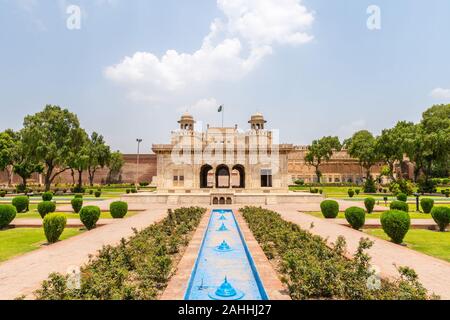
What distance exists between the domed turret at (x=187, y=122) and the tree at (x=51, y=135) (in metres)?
14.7

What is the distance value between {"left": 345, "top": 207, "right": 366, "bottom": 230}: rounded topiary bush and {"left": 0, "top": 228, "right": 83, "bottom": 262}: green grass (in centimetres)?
1220

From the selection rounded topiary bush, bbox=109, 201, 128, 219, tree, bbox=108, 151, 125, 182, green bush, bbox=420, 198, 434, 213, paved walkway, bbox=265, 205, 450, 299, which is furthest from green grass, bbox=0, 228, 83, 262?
tree, bbox=108, 151, 125, 182

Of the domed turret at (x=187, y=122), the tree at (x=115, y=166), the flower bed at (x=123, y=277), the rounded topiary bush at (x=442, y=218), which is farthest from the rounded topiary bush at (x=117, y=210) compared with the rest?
the tree at (x=115, y=166)

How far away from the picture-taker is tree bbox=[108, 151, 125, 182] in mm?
64438

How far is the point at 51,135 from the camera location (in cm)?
4175

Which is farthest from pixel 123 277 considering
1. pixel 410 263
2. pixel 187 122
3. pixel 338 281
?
pixel 187 122

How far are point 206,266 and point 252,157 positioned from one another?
29.0 m

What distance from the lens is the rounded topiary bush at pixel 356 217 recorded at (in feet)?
48.3

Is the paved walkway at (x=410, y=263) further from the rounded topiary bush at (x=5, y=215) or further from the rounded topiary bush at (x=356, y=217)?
the rounded topiary bush at (x=5, y=215)

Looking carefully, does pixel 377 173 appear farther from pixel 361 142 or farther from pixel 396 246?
pixel 396 246

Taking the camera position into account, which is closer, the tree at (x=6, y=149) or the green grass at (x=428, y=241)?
the green grass at (x=428, y=241)

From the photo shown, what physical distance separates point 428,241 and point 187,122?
31604mm

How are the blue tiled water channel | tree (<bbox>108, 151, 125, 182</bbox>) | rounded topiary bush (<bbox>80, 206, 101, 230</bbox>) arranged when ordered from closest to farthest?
the blue tiled water channel → rounded topiary bush (<bbox>80, 206, 101, 230</bbox>) → tree (<bbox>108, 151, 125, 182</bbox>)

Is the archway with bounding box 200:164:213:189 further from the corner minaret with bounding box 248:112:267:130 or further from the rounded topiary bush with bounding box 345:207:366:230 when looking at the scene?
the rounded topiary bush with bounding box 345:207:366:230
